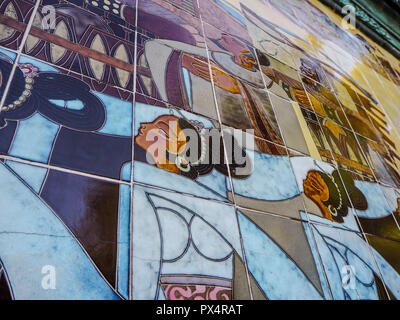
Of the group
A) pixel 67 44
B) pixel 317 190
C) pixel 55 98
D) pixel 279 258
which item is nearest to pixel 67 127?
pixel 55 98

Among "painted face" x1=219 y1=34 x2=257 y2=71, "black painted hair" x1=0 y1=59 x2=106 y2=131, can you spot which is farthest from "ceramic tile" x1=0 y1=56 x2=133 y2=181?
"painted face" x1=219 y1=34 x2=257 y2=71

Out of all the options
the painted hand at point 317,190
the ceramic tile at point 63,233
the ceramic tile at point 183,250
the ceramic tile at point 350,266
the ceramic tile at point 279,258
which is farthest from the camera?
the painted hand at point 317,190

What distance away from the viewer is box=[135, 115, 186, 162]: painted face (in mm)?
1189

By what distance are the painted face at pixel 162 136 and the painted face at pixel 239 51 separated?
96cm

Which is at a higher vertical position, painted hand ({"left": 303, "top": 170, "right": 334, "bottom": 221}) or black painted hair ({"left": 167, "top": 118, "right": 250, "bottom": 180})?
painted hand ({"left": 303, "top": 170, "right": 334, "bottom": 221})

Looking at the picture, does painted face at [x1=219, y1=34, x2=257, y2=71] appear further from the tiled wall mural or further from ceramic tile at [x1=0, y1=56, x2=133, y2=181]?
ceramic tile at [x1=0, y1=56, x2=133, y2=181]

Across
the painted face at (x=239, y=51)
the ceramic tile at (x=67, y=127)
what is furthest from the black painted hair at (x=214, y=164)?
the painted face at (x=239, y=51)

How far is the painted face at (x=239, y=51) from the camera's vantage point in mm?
2066

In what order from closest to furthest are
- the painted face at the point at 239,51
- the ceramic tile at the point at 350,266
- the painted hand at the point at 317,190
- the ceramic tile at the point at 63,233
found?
the ceramic tile at the point at 63,233, the ceramic tile at the point at 350,266, the painted hand at the point at 317,190, the painted face at the point at 239,51

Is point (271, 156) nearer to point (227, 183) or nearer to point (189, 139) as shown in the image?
point (227, 183)

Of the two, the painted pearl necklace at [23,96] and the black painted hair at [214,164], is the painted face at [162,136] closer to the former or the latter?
the black painted hair at [214,164]

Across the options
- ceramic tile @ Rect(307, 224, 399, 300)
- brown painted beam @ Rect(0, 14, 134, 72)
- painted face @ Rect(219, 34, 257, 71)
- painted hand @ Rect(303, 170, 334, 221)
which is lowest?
brown painted beam @ Rect(0, 14, 134, 72)

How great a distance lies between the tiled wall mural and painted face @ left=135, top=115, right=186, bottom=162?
0.03 feet

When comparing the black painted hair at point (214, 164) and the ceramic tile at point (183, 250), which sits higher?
the black painted hair at point (214, 164)
